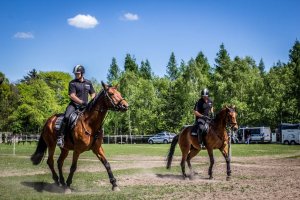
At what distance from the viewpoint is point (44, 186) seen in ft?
44.0

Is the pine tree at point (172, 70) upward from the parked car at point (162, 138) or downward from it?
upward

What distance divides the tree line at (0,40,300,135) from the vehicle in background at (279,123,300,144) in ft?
26.1

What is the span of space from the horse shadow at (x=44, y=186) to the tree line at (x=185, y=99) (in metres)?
61.3

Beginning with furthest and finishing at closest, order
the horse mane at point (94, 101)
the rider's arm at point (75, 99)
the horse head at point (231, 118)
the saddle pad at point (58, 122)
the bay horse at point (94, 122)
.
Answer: the horse head at point (231, 118)
the saddle pad at point (58, 122)
the rider's arm at point (75, 99)
the horse mane at point (94, 101)
the bay horse at point (94, 122)

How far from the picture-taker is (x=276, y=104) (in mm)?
72312

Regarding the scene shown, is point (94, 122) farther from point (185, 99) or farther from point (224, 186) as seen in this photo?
point (185, 99)

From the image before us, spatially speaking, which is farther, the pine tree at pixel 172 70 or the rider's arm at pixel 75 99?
the pine tree at pixel 172 70

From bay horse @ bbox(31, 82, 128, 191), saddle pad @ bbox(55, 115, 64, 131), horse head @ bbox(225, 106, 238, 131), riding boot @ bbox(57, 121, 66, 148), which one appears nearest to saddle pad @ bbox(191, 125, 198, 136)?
horse head @ bbox(225, 106, 238, 131)

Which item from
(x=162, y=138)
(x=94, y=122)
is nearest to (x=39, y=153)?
(x=94, y=122)

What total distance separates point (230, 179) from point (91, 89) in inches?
246

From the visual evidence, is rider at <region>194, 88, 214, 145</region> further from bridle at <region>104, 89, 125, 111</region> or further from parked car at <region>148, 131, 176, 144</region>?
parked car at <region>148, 131, 176, 144</region>

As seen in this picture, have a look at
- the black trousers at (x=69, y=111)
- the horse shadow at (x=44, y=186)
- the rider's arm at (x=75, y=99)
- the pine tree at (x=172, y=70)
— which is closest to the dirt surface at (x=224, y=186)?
the horse shadow at (x=44, y=186)

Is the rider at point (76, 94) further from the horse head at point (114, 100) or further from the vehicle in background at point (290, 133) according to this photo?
the vehicle in background at point (290, 133)

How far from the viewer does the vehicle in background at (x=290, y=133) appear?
6031 centimetres
